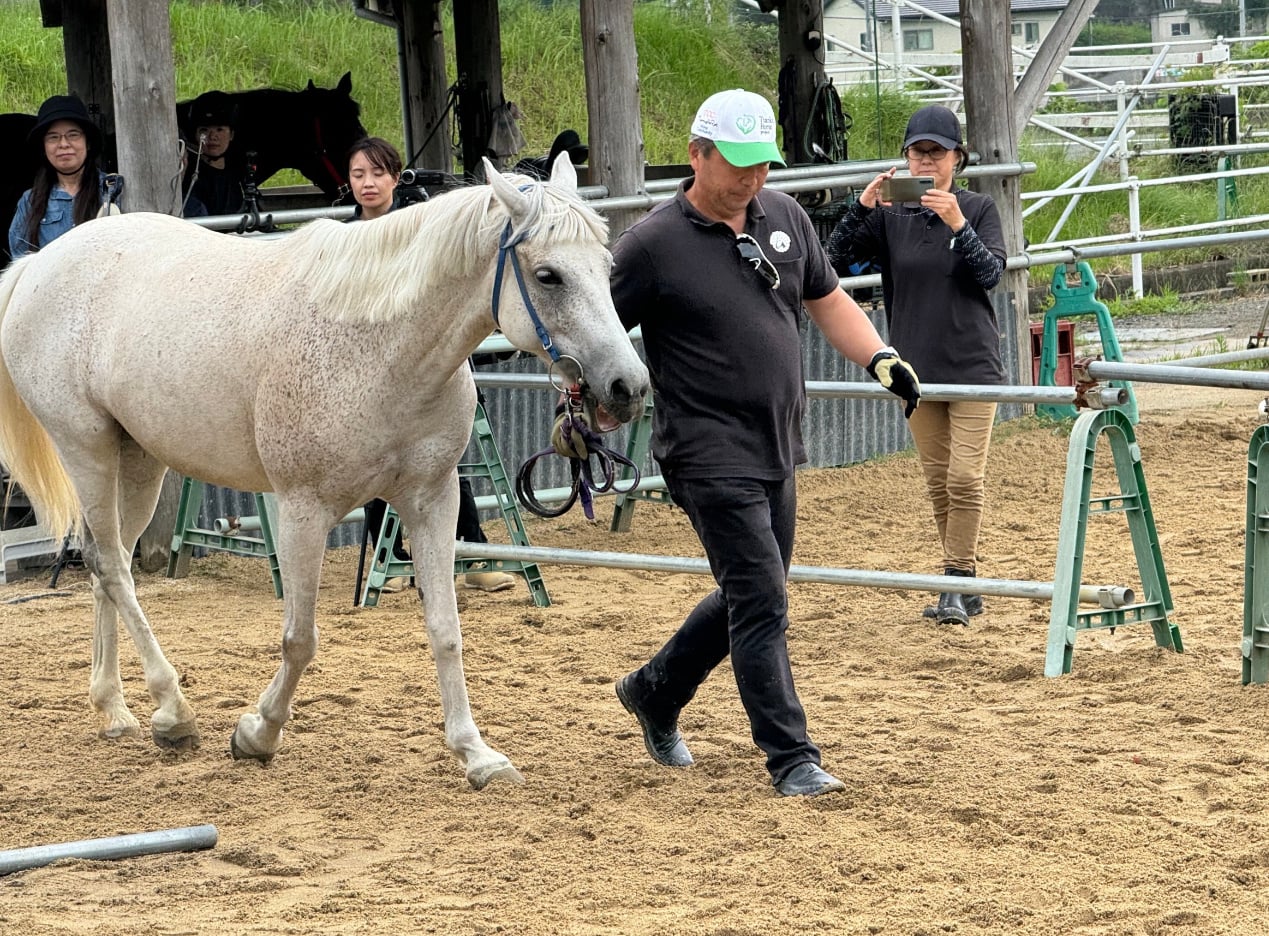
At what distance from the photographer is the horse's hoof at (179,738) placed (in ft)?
16.2

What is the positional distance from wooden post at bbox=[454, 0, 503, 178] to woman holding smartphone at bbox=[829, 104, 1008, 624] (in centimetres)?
681

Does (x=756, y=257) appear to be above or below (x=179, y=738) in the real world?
above

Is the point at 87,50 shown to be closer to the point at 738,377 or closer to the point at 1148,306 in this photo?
the point at 738,377

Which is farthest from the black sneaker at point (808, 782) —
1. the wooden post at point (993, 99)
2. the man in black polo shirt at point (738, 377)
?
the wooden post at point (993, 99)

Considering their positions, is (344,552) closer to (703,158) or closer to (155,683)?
(155,683)

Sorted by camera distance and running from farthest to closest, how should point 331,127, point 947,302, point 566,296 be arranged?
point 331,127
point 947,302
point 566,296

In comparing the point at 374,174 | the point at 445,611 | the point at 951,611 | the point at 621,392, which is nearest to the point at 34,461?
the point at 374,174

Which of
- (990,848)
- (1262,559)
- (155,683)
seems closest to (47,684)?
(155,683)

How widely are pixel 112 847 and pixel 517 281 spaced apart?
1.69 metres

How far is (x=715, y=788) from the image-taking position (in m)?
4.19

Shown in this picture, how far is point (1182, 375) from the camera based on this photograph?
4.51 m

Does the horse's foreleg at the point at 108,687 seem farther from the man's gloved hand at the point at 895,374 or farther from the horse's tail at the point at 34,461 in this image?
the man's gloved hand at the point at 895,374

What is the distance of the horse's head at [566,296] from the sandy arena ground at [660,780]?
1.09 meters

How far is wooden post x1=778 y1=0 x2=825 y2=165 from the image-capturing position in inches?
483
